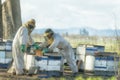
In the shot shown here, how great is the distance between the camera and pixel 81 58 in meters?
19.2

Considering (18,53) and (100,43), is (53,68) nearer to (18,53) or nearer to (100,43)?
(18,53)

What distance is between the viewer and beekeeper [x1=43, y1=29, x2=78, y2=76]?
17.3 metres

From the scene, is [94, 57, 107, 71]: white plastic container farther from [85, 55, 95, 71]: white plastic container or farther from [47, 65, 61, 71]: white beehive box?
[47, 65, 61, 71]: white beehive box

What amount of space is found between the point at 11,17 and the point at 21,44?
32.7ft

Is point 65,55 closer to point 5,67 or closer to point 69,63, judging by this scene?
point 69,63

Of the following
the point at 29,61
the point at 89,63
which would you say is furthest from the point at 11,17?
the point at 29,61

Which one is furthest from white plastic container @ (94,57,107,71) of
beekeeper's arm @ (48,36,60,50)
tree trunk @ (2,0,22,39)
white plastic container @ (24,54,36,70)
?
tree trunk @ (2,0,22,39)

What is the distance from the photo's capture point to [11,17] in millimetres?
27234

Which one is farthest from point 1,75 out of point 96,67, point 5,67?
point 96,67

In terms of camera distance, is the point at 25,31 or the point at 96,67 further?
the point at 96,67

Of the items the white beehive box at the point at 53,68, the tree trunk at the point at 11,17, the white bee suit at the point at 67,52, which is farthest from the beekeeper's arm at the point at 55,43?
the tree trunk at the point at 11,17

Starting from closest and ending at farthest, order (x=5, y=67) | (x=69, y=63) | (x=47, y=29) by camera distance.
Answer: (x=47, y=29) < (x=69, y=63) < (x=5, y=67)

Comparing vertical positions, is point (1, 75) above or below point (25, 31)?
below

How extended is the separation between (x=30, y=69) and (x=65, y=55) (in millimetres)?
1504
